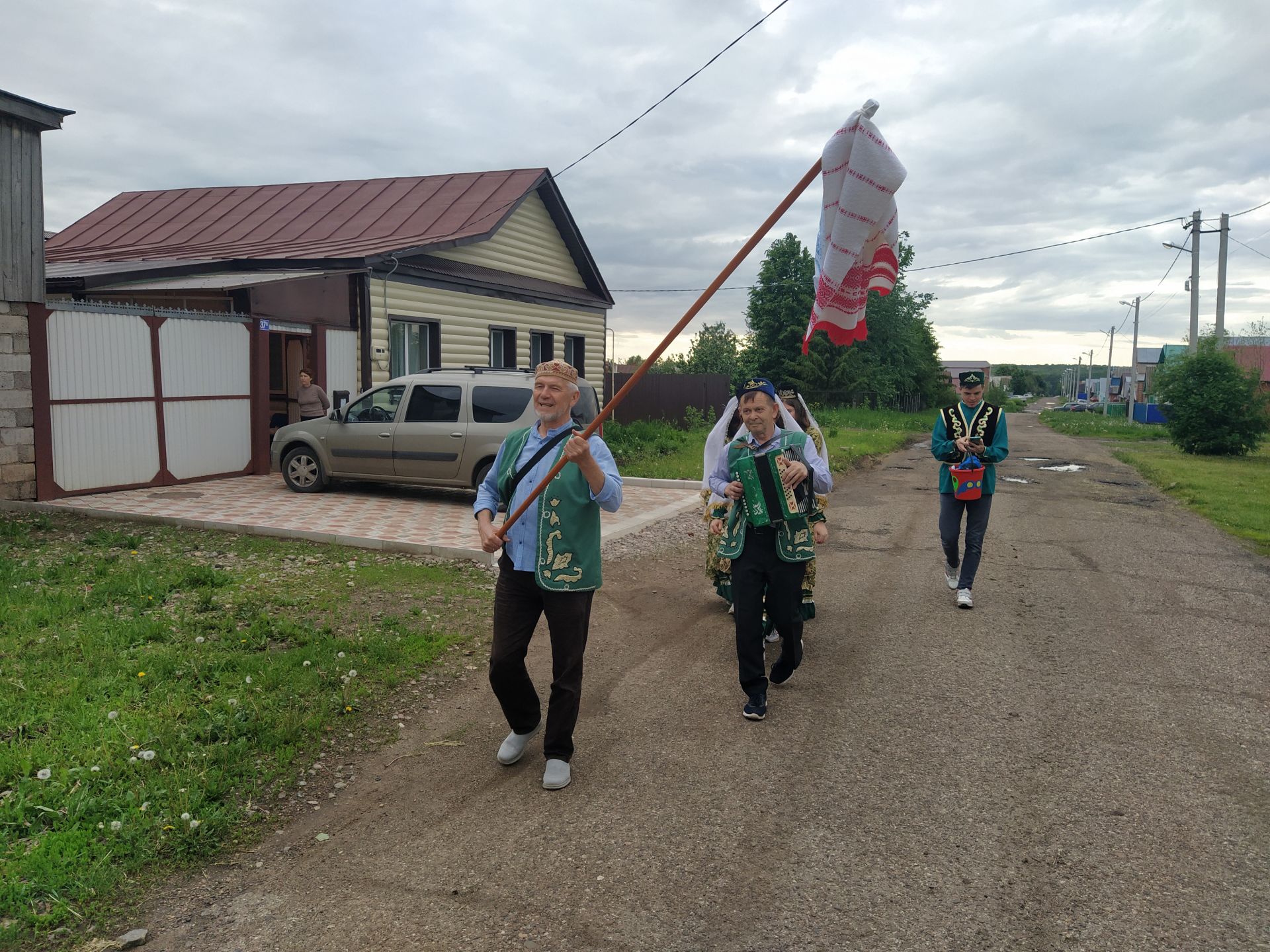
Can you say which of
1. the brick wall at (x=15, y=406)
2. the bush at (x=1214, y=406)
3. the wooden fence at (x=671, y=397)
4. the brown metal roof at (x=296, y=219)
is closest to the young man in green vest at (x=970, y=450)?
the brick wall at (x=15, y=406)

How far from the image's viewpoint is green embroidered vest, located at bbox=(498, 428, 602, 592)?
3.99 meters

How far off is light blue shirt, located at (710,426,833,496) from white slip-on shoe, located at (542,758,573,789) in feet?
5.50

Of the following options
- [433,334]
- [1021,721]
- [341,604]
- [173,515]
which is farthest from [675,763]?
[433,334]

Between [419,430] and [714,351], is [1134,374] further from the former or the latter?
[419,430]

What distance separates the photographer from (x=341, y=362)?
46.6 ft

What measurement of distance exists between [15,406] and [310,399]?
12.1 ft

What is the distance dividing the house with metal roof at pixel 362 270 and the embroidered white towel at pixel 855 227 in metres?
10.4

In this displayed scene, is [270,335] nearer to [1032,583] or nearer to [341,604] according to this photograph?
[341,604]

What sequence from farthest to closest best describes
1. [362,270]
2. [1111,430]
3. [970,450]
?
[1111,430], [362,270], [970,450]

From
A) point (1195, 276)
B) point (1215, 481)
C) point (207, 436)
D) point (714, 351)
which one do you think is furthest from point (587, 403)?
point (714, 351)

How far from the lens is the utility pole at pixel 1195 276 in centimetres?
3034

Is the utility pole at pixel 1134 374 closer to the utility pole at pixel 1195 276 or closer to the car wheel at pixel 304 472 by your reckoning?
the utility pole at pixel 1195 276

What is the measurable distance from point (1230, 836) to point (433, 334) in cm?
1448

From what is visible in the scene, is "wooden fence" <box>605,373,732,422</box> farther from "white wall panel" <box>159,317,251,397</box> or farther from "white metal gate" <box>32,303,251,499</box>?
"white metal gate" <box>32,303,251,499</box>
